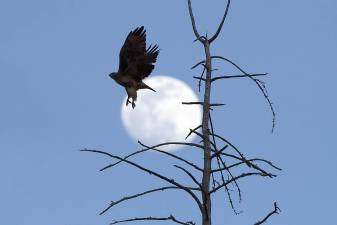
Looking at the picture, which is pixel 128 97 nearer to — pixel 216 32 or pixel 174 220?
pixel 216 32

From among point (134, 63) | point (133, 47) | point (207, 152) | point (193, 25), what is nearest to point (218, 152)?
point (207, 152)

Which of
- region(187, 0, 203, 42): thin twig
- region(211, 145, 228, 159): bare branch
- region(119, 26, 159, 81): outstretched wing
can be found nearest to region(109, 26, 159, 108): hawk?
region(119, 26, 159, 81): outstretched wing

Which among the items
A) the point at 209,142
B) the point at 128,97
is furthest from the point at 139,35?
the point at 209,142

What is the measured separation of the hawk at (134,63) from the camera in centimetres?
1020

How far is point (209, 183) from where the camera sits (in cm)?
600

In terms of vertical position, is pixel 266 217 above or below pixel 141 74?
below

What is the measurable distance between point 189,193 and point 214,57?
1.62m

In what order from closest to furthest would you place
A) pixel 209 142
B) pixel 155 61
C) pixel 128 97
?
pixel 209 142, pixel 128 97, pixel 155 61

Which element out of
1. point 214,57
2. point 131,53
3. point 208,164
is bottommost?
point 208,164

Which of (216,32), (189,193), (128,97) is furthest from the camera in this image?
(128,97)

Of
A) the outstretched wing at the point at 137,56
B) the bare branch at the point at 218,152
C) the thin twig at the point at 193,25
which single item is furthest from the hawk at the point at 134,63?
the bare branch at the point at 218,152

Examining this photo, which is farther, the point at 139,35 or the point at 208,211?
the point at 139,35

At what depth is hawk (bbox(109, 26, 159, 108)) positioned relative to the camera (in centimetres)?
1020

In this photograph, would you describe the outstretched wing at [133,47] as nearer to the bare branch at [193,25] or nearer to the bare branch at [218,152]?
the bare branch at [193,25]
